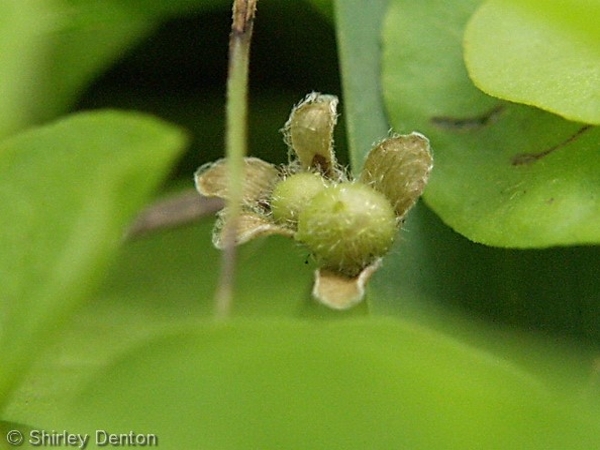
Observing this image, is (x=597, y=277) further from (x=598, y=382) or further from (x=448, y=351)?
(x=448, y=351)

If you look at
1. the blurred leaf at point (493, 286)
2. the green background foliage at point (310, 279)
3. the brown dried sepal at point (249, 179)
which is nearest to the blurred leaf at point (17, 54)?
the green background foliage at point (310, 279)

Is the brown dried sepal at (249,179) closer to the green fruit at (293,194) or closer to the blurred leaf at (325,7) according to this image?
the green fruit at (293,194)

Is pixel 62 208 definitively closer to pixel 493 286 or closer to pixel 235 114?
pixel 235 114

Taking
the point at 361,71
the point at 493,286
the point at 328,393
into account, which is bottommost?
the point at 328,393

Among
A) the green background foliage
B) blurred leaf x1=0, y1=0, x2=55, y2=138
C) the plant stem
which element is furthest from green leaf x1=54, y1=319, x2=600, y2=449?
blurred leaf x1=0, y1=0, x2=55, y2=138

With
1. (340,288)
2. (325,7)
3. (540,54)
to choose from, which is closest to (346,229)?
(340,288)

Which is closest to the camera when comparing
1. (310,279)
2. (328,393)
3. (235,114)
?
(328,393)

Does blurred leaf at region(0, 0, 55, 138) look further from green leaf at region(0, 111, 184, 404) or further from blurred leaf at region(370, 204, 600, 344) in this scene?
blurred leaf at region(370, 204, 600, 344)

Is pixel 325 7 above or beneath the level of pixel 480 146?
above
